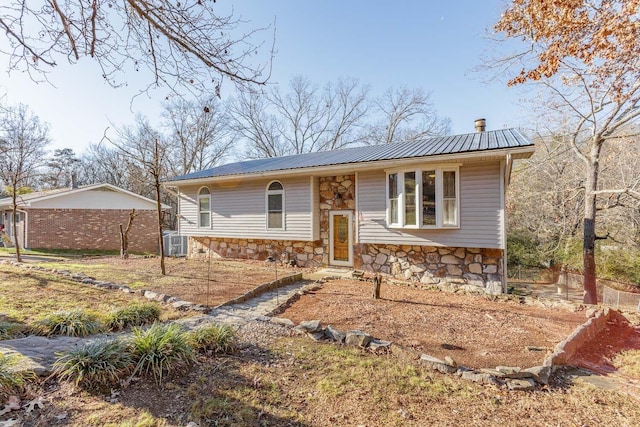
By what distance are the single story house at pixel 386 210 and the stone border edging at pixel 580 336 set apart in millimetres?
2087

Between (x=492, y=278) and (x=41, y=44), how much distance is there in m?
9.19

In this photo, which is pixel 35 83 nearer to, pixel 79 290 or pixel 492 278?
pixel 79 290

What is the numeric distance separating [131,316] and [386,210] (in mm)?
6431

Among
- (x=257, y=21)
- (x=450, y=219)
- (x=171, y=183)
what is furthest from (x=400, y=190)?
(x=171, y=183)

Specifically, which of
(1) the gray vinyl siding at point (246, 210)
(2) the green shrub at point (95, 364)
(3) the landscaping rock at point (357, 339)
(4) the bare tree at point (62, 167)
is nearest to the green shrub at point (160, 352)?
(2) the green shrub at point (95, 364)

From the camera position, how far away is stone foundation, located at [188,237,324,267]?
1050 centimetres

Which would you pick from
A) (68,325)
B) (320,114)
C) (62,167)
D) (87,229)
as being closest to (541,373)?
(68,325)

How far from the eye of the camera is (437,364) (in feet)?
11.6

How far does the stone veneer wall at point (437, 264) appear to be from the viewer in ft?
25.1

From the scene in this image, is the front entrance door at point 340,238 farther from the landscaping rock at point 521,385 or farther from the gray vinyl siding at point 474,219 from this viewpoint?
the landscaping rock at point 521,385

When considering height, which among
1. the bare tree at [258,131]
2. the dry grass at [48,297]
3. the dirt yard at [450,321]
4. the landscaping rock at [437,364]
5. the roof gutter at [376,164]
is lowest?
the dirt yard at [450,321]

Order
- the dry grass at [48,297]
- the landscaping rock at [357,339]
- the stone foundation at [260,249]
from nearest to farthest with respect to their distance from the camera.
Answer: the landscaping rock at [357,339]
the dry grass at [48,297]
the stone foundation at [260,249]

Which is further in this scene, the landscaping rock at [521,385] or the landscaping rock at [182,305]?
the landscaping rock at [182,305]

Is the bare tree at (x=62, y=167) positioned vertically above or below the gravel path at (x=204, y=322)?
Answer: above
